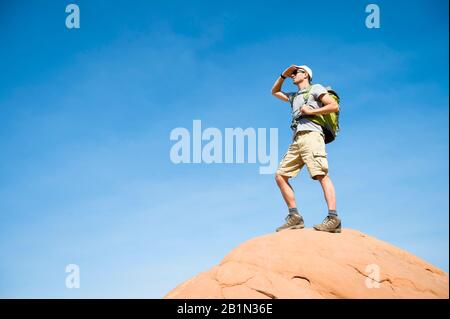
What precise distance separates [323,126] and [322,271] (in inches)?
92.6

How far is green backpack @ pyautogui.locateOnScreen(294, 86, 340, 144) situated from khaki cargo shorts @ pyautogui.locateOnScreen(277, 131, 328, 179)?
0.20 meters

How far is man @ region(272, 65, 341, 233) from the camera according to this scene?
6.29 m

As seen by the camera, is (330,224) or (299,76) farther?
(299,76)

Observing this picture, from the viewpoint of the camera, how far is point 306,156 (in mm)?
6395

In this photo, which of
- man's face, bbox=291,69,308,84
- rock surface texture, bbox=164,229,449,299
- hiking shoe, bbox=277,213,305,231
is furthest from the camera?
man's face, bbox=291,69,308,84

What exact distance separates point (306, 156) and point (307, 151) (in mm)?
79

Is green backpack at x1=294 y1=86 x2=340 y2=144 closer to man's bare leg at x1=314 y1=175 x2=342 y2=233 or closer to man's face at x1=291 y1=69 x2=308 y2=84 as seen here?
man's face at x1=291 y1=69 x2=308 y2=84

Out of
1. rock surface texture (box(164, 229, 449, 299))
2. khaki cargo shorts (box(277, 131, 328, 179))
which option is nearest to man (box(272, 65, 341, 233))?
khaki cargo shorts (box(277, 131, 328, 179))

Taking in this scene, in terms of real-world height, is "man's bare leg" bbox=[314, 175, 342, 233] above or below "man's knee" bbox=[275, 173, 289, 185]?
below

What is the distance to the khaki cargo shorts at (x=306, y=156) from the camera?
629 cm

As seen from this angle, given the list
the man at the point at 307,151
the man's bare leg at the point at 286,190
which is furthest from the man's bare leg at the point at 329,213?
the man's bare leg at the point at 286,190

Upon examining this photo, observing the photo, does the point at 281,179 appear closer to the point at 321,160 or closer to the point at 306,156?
the point at 306,156

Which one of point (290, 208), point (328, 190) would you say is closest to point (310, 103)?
point (328, 190)
